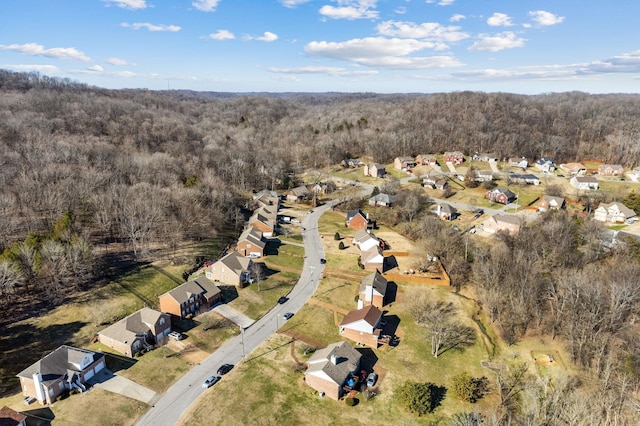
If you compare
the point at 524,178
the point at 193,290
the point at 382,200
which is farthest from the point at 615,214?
the point at 193,290

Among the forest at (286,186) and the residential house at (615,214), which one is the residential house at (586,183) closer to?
the residential house at (615,214)

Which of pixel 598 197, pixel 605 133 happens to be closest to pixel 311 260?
pixel 598 197

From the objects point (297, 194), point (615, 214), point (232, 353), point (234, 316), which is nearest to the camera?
point (232, 353)

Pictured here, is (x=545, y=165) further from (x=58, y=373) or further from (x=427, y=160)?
(x=58, y=373)

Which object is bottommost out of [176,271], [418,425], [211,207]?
[418,425]

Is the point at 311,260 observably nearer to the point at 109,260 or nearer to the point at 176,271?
the point at 176,271

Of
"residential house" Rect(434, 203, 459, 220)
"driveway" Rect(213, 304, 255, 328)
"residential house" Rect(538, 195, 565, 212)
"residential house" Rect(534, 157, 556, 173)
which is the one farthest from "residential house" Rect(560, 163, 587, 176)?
"driveway" Rect(213, 304, 255, 328)
